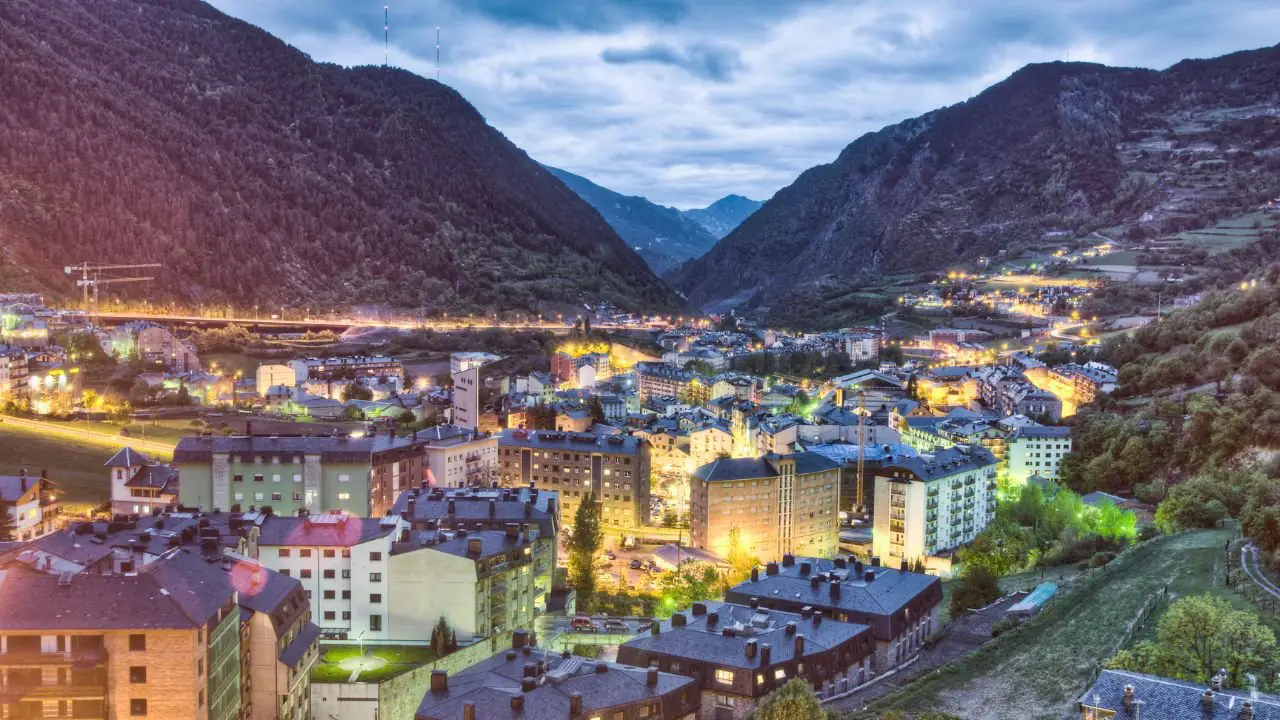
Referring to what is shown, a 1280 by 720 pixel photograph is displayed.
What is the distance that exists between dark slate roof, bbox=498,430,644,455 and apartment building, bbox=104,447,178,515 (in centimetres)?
1280

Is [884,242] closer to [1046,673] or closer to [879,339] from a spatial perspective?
[879,339]

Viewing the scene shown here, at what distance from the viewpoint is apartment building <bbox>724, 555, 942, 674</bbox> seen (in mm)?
21656

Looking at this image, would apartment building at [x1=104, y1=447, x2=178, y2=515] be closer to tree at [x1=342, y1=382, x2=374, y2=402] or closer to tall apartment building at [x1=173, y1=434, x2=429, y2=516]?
tall apartment building at [x1=173, y1=434, x2=429, y2=516]

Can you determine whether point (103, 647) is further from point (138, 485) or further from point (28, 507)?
point (28, 507)

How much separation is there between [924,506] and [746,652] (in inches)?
700

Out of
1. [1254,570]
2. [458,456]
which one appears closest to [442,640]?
[1254,570]

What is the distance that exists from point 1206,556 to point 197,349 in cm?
6636

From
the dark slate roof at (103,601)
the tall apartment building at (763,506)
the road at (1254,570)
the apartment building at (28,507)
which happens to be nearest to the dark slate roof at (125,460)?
the apartment building at (28,507)

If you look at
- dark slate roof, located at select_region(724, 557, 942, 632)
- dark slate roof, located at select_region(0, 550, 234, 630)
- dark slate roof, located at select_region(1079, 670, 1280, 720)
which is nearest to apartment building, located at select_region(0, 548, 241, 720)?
dark slate roof, located at select_region(0, 550, 234, 630)

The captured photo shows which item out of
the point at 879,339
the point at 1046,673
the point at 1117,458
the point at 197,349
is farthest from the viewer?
the point at 879,339

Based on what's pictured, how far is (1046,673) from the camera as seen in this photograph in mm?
19312

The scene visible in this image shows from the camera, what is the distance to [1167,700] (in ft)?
43.1

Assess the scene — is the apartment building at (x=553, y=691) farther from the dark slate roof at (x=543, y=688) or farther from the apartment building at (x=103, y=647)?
the apartment building at (x=103, y=647)

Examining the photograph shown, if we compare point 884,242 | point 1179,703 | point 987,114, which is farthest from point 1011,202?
point 1179,703
